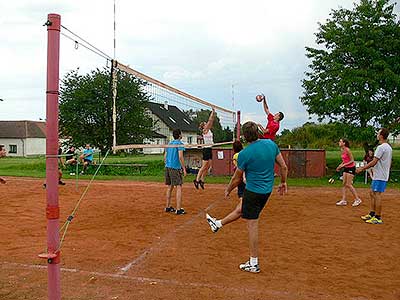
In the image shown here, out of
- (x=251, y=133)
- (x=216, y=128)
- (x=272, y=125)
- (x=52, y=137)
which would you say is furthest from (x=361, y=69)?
(x=52, y=137)

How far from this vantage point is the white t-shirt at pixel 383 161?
867 centimetres

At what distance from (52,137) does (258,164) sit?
2673mm

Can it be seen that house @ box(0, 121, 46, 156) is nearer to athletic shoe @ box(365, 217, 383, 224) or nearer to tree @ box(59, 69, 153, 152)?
tree @ box(59, 69, 153, 152)

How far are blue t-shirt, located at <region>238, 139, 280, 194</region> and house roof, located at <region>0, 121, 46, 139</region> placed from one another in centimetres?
7064

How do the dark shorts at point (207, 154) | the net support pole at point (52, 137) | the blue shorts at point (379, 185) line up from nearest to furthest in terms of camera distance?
the net support pole at point (52, 137)
the blue shorts at point (379, 185)
the dark shorts at point (207, 154)

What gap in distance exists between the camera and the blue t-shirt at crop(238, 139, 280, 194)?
18.9 feet

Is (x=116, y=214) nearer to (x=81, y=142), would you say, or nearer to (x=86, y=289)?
(x=86, y=289)

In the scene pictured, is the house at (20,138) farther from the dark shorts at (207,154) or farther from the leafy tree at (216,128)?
the dark shorts at (207,154)

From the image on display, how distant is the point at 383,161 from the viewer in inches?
345

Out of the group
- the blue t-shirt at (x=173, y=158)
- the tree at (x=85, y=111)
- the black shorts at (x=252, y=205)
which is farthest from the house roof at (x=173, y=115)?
the tree at (x=85, y=111)

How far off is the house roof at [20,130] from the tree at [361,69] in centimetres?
5827

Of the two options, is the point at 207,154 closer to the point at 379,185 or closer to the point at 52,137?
the point at 379,185

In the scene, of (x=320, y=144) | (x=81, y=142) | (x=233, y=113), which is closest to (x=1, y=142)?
(x=81, y=142)

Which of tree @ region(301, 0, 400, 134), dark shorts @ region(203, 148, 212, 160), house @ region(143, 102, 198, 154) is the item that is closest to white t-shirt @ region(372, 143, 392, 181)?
house @ region(143, 102, 198, 154)
